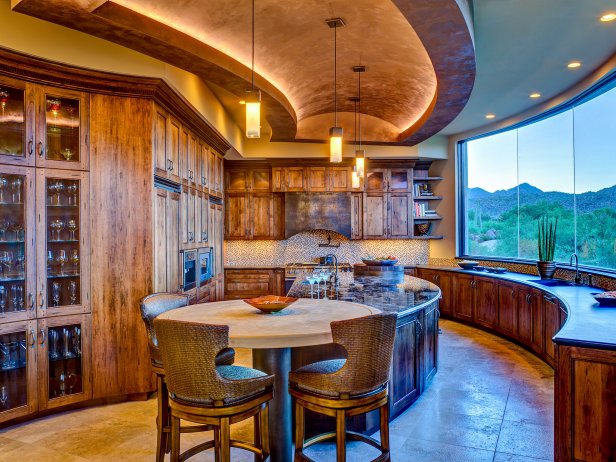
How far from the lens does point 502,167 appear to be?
7.11m

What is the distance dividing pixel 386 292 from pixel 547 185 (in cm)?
337

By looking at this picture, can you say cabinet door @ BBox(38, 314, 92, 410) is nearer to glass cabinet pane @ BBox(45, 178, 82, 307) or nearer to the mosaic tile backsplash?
glass cabinet pane @ BBox(45, 178, 82, 307)

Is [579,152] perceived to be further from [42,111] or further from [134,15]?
[42,111]

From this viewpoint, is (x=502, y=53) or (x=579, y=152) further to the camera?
(x=579, y=152)

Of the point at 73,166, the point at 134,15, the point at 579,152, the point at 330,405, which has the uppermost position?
the point at 134,15

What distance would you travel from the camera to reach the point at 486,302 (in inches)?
251

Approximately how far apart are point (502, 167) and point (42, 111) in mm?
6215

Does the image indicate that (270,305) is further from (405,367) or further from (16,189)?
(16,189)

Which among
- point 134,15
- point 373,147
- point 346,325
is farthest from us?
point 373,147

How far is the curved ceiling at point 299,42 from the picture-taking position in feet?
10.3

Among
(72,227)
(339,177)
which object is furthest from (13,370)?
(339,177)

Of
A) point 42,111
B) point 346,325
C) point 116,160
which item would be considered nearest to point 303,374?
point 346,325

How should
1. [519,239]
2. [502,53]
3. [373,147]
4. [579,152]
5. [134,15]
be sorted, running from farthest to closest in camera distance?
[373,147], [519,239], [579,152], [502,53], [134,15]

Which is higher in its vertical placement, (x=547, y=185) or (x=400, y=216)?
(x=547, y=185)
